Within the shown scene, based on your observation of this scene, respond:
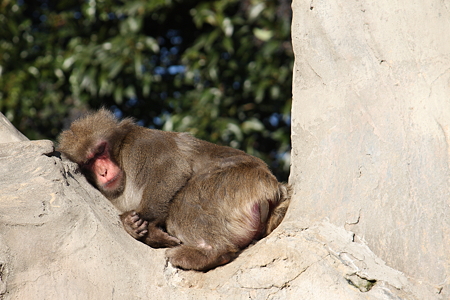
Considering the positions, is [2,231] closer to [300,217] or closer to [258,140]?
[300,217]

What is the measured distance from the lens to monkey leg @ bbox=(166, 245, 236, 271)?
2715 millimetres

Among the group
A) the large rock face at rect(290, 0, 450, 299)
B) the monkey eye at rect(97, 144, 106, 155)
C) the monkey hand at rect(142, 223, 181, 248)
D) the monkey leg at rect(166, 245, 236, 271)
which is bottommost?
the monkey hand at rect(142, 223, 181, 248)

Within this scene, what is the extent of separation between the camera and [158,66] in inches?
220

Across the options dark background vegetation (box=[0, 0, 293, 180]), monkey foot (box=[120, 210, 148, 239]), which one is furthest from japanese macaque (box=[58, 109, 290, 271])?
dark background vegetation (box=[0, 0, 293, 180])

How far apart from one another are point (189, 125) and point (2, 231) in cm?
279

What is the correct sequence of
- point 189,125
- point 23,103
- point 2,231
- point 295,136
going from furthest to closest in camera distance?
1. point 23,103
2. point 189,125
3. point 295,136
4. point 2,231

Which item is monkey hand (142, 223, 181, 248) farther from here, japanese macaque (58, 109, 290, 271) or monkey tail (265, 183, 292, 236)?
monkey tail (265, 183, 292, 236)

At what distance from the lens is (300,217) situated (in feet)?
8.76

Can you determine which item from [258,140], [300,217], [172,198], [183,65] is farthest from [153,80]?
[300,217]

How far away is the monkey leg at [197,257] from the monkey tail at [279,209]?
0.30 metres

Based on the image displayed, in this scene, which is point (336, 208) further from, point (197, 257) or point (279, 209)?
point (197, 257)

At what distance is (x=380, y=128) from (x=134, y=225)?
1.43 metres

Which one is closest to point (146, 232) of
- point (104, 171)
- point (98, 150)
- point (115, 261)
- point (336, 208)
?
point (115, 261)

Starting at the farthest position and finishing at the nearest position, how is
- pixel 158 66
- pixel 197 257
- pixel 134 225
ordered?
pixel 158 66 → pixel 134 225 → pixel 197 257
